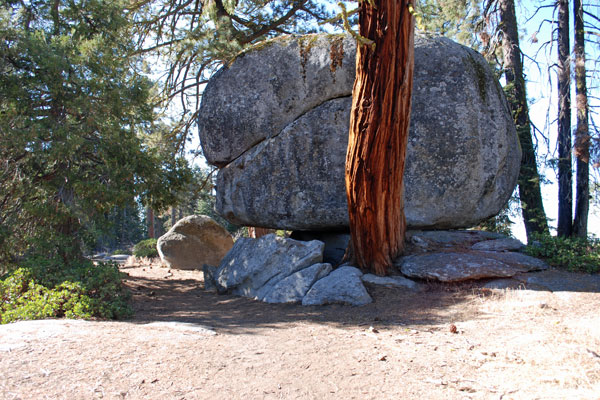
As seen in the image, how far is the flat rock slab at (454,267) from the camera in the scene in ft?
21.6

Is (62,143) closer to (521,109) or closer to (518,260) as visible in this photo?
(518,260)

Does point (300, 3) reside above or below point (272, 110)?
above

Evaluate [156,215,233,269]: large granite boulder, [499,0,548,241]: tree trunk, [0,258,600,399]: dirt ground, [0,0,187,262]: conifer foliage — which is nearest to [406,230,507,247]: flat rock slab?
[0,258,600,399]: dirt ground

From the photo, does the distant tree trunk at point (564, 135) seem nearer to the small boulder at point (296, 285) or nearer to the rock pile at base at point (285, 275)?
the rock pile at base at point (285, 275)

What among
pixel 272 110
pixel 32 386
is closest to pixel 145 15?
pixel 272 110

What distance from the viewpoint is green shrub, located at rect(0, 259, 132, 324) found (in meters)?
5.03

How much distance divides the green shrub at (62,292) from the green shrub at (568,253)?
6.70 m

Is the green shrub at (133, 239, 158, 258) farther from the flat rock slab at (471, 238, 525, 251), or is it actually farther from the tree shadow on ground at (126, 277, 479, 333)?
the flat rock slab at (471, 238, 525, 251)

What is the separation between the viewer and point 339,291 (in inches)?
251

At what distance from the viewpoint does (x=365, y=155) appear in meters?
6.64

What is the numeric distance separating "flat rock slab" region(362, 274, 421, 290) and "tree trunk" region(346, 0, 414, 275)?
204 millimetres

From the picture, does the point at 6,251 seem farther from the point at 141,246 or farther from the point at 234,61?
→ the point at 141,246

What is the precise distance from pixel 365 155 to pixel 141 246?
12026mm

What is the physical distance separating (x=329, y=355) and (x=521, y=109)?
9926 millimetres
